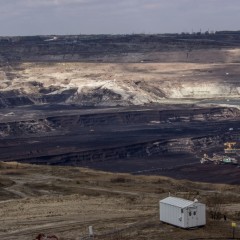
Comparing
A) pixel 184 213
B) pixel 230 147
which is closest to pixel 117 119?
pixel 230 147

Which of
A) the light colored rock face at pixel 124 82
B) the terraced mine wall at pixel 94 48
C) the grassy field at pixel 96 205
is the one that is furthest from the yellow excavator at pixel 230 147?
the terraced mine wall at pixel 94 48

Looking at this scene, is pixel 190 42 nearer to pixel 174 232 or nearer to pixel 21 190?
pixel 21 190

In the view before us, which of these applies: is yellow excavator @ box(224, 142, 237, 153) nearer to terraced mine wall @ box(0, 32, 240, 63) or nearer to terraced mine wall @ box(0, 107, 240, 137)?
terraced mine wall @ box(0, 107, 240, 137)

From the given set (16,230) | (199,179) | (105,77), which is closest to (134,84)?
(105,77)

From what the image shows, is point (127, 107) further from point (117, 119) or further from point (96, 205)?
point (96, 205)

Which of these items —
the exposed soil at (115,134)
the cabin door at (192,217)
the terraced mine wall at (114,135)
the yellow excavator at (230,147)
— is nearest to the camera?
the cabin door at (192,217)

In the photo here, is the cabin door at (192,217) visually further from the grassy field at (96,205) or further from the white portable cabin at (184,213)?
the grassy field at (96,205)
